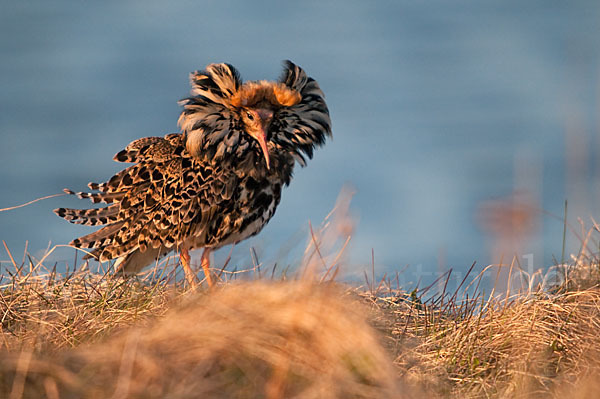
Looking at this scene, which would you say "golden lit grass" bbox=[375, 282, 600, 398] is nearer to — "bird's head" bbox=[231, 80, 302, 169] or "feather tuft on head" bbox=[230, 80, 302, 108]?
"bird's head" bbox=[231, 80, 302, 169]

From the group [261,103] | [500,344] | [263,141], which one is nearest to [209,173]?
[263,141]

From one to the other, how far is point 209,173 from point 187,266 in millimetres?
1019

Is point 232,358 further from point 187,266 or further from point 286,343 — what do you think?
point 187,266

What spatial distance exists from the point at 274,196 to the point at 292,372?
13.4 ft

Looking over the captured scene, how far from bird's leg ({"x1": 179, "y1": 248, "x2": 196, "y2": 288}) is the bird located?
0.04 feet

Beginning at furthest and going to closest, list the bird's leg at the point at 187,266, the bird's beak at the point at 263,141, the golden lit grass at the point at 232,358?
the bird's beak at the point at 263,141
the bird's leg at the point at 187,266
the golden lit grass at the point at 232,358

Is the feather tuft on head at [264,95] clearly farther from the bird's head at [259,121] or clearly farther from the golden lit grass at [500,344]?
the golden lit grass at [500,344]

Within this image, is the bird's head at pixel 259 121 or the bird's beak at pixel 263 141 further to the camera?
the bird's head at pixel 259 121

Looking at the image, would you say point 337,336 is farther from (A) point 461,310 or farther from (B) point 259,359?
(A) point 461,310

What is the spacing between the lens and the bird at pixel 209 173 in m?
7.84

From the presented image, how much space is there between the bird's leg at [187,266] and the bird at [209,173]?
0.01 meters

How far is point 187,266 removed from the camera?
25.9ft

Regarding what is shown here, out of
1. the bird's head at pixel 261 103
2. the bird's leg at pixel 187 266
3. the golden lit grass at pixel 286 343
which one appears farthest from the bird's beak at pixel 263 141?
the golden lit grass at pixel 286 343

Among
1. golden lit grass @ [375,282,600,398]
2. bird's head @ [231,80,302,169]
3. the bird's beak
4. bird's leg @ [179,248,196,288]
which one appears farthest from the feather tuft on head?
golden lit grass @ [375,282,600,398]
